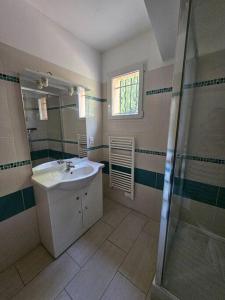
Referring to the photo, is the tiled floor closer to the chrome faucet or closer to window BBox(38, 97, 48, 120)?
the chrome faucet

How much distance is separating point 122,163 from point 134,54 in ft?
4.78

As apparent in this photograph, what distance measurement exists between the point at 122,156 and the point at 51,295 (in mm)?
1545

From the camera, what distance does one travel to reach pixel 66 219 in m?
1.39

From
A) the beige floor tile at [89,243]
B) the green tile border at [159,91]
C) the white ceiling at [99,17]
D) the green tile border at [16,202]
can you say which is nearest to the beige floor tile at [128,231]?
the beige floor tile at [89,243]

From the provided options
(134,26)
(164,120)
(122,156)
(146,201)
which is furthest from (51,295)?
(134,26)

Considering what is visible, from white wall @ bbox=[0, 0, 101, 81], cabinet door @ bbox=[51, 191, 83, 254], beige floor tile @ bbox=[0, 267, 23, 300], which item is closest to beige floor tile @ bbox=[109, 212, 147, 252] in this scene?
cabinet door @ bbox=[51, 191, 83, 254]

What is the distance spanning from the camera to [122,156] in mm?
1995

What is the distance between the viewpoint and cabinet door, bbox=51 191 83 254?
1.29m

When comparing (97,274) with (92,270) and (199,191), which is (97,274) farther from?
(199,191)

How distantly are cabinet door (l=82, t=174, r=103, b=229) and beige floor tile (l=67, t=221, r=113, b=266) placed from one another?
0.10 m

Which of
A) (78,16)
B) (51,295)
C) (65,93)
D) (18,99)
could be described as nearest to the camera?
(51,295)

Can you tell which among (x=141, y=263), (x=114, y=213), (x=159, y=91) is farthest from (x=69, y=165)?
(x=159, y=91)

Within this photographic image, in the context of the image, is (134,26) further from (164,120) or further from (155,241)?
(155,241)

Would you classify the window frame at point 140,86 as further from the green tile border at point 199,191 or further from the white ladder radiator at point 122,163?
the green tile border at point 199,191
